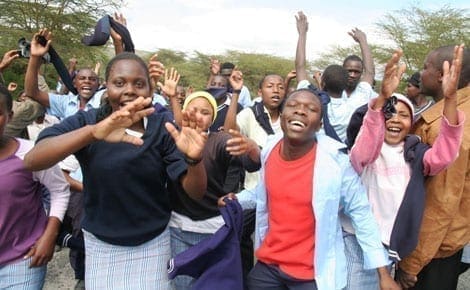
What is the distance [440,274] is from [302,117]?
133 centimetres

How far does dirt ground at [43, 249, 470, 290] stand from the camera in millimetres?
3929

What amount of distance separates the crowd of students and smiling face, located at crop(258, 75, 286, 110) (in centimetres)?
178

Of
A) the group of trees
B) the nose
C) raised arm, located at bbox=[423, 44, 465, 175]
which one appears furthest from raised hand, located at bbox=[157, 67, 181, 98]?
the group of trees

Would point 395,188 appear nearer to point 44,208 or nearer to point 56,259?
point 44,208

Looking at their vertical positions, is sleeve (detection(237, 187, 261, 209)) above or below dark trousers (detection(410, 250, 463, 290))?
above

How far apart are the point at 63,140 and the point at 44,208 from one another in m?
0.77

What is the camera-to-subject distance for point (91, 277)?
6.79ft

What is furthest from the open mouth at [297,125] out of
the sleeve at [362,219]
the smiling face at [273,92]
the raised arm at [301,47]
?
the smiling face at [273,92]

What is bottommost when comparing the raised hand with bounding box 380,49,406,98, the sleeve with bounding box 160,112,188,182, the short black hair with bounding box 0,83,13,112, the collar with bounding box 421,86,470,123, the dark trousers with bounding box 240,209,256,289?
the dark trousers with bounding box 240,209,256,289

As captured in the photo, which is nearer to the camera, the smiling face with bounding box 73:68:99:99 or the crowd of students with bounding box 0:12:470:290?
the crowd of students with bounding box 0:12:470:290

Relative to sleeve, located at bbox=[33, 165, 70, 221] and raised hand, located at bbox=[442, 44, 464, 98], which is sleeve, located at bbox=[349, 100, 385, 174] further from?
sleeve, located at bbox=[33, 165, 70, 221]

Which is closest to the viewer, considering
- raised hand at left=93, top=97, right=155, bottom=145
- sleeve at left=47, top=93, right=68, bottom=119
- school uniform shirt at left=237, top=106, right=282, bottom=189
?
raised hand at left=93, top=97, right=155, bottom=145

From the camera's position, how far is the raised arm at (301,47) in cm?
413

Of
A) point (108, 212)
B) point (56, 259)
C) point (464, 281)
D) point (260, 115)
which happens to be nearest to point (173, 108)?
point (260, 115)
